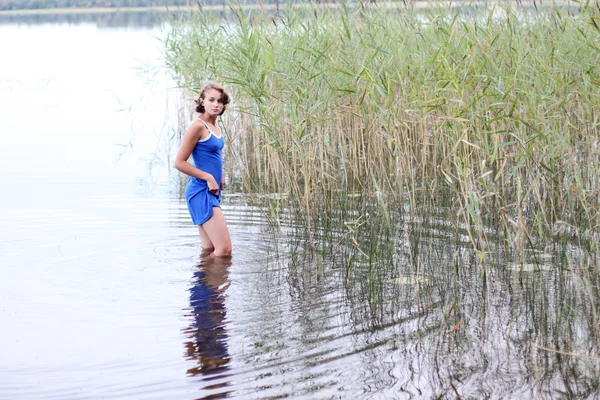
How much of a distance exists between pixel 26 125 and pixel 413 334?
1152 centimetres

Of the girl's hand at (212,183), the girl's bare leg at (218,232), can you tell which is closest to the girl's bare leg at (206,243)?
the girl's bare leg at (218,232)

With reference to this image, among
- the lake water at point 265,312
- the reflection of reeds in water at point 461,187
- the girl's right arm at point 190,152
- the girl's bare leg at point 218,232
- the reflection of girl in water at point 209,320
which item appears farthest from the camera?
the girl's bare leg at point 218,232

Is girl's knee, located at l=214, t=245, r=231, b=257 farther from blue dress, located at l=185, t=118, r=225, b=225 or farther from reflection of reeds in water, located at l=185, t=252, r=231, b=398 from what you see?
blue dress, located at l=185, t=118, r=225, b=225

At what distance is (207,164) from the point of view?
589cm

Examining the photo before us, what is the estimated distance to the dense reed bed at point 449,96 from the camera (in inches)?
242

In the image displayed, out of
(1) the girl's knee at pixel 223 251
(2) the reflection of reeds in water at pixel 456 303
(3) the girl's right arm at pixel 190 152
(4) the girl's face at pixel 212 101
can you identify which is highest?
(4) the girl's face at pixel 212 101

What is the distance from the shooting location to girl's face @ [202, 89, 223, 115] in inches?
227

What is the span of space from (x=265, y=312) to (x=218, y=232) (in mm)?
1205

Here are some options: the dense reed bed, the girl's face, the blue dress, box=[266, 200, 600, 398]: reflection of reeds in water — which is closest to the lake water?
box=[266, 200, 600, 398]: reflection of reeds in water

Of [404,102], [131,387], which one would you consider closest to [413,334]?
[131,387]

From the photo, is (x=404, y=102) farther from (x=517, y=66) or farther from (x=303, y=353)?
(x=303, y=353)

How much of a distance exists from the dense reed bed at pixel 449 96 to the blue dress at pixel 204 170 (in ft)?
2.15

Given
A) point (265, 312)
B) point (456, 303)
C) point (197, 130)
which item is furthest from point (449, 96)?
point (265, 312)

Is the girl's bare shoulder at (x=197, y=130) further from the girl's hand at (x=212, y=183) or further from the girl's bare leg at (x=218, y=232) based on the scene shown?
the girl's bare leg at (x=218, y=232)
